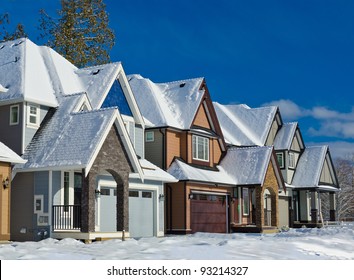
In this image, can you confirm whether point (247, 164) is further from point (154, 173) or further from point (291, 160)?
point (291, 160)

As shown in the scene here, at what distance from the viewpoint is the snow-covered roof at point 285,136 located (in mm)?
45553

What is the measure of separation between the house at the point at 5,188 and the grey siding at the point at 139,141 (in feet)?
28.8

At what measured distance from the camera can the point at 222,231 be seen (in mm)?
35250

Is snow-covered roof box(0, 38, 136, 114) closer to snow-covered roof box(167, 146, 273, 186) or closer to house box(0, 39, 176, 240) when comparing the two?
house box(0, 39, 176, 240)

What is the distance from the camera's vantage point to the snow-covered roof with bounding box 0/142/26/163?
905 inches

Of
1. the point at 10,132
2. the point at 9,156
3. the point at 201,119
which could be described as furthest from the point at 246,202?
the point at 9,156

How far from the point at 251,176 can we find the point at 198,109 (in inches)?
195

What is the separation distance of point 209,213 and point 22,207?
12540 millimetres

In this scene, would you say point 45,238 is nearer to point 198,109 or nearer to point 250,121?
point 198,109

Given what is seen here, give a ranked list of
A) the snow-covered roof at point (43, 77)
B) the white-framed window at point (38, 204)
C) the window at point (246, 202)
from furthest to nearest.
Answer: the window at point (246, 202) → the snow-covered roof at point (43, 77) → the white-framed window at point (38, 204)

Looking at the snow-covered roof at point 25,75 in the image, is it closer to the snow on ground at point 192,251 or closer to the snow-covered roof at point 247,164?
the snow on ground at point 192,251

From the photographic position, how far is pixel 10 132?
26.0 m

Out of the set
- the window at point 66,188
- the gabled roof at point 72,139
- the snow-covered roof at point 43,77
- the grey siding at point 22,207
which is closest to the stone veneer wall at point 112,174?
the gabled roof at point 72,139

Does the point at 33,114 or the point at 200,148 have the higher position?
the point at 33,114
